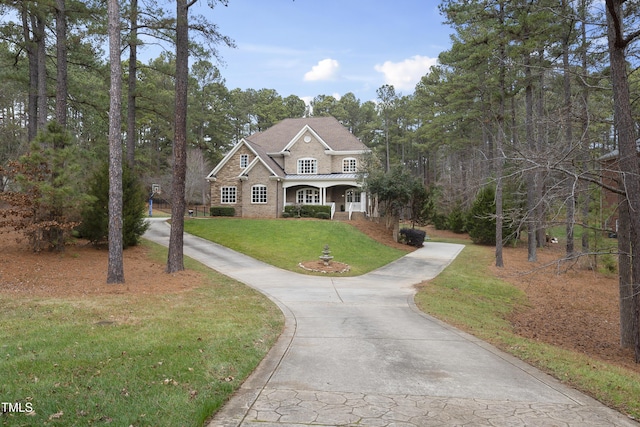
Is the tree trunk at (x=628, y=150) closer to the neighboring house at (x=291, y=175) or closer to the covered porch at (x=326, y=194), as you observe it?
the neighboring house at (x=291, y=175)

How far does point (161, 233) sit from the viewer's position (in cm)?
2211

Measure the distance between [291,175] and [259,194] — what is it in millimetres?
3188

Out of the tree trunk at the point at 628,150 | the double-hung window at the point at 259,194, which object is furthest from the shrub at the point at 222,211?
the tree trunk at the point at 628,150

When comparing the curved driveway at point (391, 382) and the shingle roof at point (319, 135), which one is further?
the shingle roof at point (319, 135)

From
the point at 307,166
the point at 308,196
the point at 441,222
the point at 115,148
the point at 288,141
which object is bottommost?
the point at 441,222

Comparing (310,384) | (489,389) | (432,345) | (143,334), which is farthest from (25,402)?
(432,345)

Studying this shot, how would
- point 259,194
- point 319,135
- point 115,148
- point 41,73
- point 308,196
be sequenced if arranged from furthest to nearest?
point 319,135, point 308,196, point 259,194, point 41,73, point 115,148

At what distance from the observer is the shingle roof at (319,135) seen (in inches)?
1252

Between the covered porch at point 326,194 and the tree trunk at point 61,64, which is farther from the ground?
the tree trunk at point 61,64

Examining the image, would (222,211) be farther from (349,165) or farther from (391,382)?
(391,382)

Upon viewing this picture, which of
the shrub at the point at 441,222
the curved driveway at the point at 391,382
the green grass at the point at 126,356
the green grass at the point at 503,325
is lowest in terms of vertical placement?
the green grass at the point at 503,325

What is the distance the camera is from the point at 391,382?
4.51 meters

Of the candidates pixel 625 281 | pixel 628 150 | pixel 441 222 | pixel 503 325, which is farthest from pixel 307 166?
pixel 628 150

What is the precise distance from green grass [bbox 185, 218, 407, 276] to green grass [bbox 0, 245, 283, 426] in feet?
23.7
